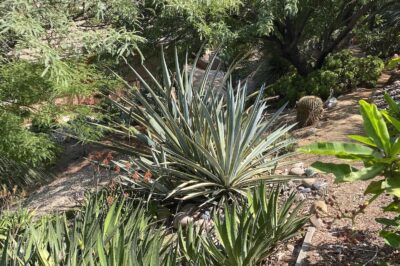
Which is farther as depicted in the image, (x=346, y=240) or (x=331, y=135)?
(x=331, y=135)

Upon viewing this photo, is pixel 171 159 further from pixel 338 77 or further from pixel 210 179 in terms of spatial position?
pixel 338 77

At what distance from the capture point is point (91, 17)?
630cm

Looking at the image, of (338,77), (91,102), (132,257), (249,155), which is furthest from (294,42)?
(132,257)

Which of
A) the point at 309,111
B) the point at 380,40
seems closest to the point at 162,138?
the point at 309,111

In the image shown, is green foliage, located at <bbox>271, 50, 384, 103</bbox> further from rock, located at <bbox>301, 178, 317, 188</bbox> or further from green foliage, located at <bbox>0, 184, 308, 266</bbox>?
green foliage, located at <bbox>0, 184, 308, 266</bbox>

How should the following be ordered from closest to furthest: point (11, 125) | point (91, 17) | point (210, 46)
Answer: point (11, 125), point (91, 17), point (210, 46)

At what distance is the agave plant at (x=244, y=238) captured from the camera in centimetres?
341

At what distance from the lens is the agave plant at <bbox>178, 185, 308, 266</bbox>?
11.2ft

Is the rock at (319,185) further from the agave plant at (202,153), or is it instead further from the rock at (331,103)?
the rock at (331,103)

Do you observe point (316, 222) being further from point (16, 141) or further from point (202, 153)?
point (16, 141)

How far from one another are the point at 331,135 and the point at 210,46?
2.59 metres

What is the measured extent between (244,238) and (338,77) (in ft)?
24.2

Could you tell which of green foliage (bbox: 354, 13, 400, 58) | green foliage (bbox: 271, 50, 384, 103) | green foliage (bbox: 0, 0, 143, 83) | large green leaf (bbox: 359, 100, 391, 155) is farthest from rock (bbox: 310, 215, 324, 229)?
green foliage (bbox: 354, 13, 400, 58)

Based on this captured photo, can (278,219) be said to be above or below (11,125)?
below
